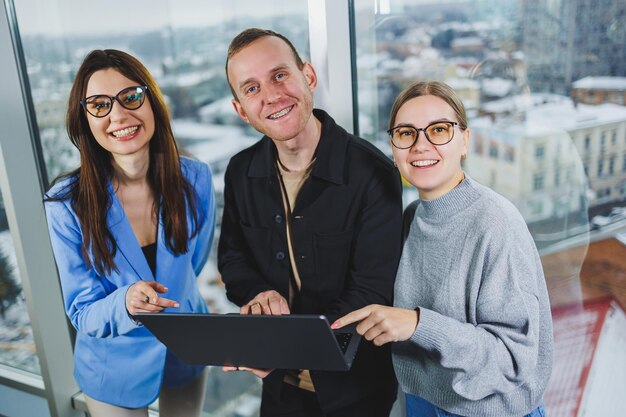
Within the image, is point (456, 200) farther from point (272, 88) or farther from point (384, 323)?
point (272, 88)

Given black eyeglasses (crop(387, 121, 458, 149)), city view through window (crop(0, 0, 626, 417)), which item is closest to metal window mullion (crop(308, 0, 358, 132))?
city view through window (crop(0, 0, 626, 417))

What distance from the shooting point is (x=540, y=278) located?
127cm

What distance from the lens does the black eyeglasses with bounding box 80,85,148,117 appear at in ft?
5.48

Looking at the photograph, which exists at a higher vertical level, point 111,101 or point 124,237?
point 111,101

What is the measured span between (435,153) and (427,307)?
14.3 inches

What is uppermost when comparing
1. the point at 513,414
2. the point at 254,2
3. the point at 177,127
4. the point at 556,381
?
the point at 254,2

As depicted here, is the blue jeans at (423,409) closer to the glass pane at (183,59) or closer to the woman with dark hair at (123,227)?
the woman with dark hair at (123,227)

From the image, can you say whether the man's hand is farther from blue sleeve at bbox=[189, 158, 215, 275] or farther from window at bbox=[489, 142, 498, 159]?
window at bbox=[489, 142, 498, 159]

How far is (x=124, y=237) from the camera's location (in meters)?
1.76

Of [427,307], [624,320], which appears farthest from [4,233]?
[624,320]

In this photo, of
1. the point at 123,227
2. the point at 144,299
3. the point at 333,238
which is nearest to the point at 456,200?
the point at 333,238

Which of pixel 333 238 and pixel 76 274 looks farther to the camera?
pixel 76 274

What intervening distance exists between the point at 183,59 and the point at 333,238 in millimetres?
1048

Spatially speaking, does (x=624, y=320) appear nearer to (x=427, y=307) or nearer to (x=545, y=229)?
(x=545, y=229)
